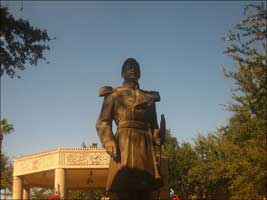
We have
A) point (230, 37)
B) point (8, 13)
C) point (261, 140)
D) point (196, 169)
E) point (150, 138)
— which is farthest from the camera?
point (196, 169)

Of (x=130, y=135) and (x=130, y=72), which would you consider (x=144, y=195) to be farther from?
(x=130, y=72)

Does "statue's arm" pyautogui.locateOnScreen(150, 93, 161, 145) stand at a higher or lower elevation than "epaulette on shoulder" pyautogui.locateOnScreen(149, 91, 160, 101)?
lower

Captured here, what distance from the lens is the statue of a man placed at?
298 inches

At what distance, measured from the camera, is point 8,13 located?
14.7 metres

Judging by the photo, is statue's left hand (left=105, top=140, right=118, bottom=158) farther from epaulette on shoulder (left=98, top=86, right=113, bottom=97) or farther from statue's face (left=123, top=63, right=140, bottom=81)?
statue's face (left=123, top=63, right=140, bottom=81)

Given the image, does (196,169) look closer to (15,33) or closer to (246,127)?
(246,127)

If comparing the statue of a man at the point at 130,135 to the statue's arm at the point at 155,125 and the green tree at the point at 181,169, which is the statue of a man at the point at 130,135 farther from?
the green tree at the point at 181,169

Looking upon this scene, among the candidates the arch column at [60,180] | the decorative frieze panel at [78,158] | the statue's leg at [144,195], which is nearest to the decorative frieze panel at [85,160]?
the decorative frieze panel at [78,158]

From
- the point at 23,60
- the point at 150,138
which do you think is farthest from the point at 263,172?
the point at 150,138

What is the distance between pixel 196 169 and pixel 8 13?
114 feet

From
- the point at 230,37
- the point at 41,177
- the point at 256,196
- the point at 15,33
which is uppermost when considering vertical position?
the point at 230,37

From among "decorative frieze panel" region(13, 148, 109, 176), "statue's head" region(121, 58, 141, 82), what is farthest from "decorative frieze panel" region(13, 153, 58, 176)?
"statue's head" region(121, 58, 141, 82)

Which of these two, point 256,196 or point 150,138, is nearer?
point 150,138

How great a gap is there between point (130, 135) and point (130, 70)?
4.19 feet
